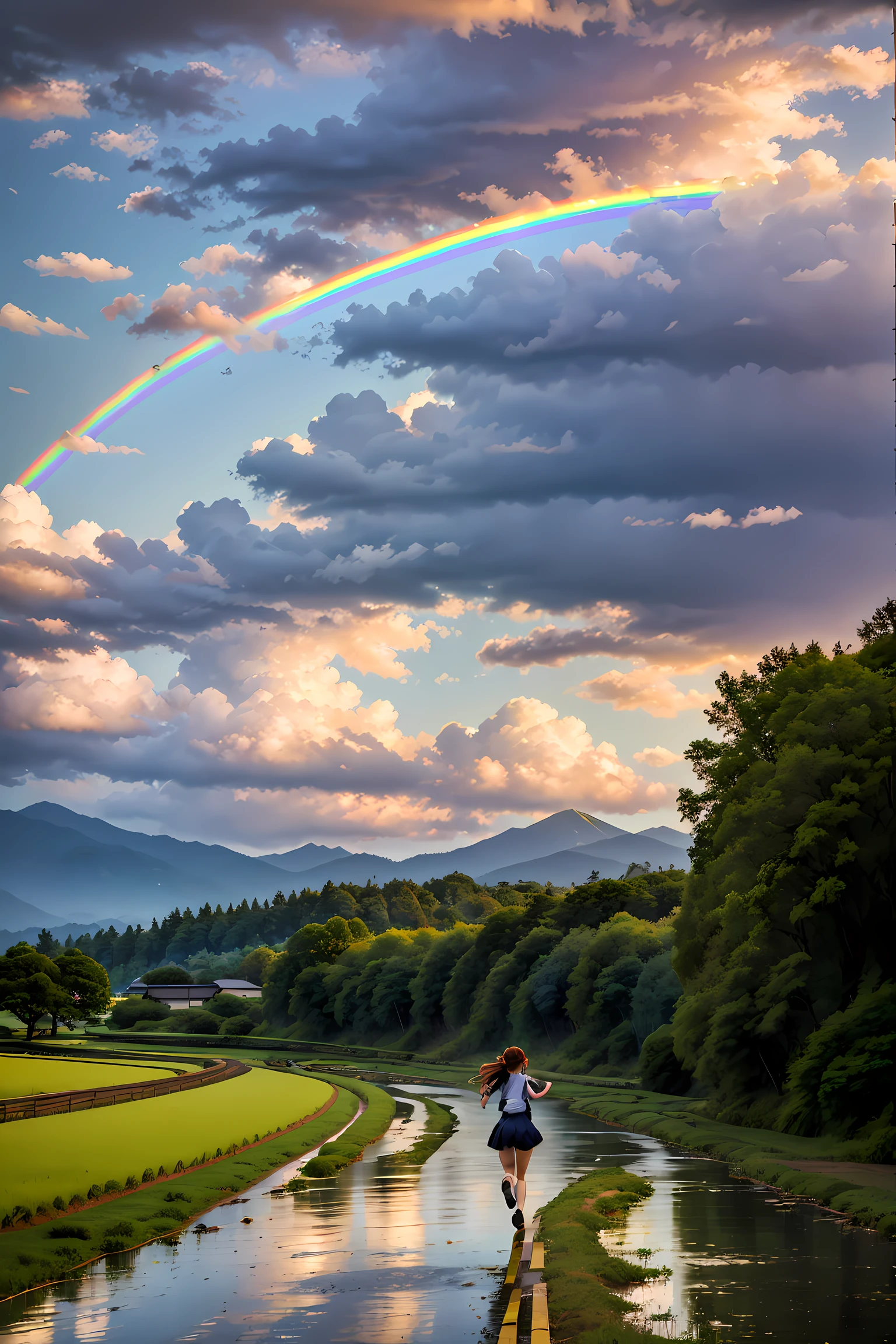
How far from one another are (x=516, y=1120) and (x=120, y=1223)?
1060cm

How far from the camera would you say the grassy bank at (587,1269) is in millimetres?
16719

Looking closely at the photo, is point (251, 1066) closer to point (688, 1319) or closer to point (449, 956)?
point (449, 956)

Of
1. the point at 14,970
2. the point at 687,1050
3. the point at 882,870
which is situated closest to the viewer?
the point at 882,870

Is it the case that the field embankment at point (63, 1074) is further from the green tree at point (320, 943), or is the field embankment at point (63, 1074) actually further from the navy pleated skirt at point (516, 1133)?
the green tree at point (320, 943)

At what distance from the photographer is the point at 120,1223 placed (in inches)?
1071

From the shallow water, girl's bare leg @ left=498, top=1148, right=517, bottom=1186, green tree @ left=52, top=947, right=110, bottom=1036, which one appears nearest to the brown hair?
girl's bare leg @ left=498, top=1148, right=517, bottom=1186

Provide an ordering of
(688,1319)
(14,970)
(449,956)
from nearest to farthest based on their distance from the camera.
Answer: (688,1319) < (14,970) < (449,956)

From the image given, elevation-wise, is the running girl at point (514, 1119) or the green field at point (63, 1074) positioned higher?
the running girl at point (514, 1119)

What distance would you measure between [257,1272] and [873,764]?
1409 inches

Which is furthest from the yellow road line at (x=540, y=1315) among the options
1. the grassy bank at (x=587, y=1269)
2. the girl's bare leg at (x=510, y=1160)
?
the girl's bare leg at (x=510, y=1160)

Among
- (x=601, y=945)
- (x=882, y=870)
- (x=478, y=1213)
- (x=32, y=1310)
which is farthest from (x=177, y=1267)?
(x=601, y=945)

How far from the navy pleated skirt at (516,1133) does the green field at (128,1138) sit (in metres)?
12.1

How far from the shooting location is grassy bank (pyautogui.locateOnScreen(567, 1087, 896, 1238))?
30.5 m

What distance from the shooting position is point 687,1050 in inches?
2467
